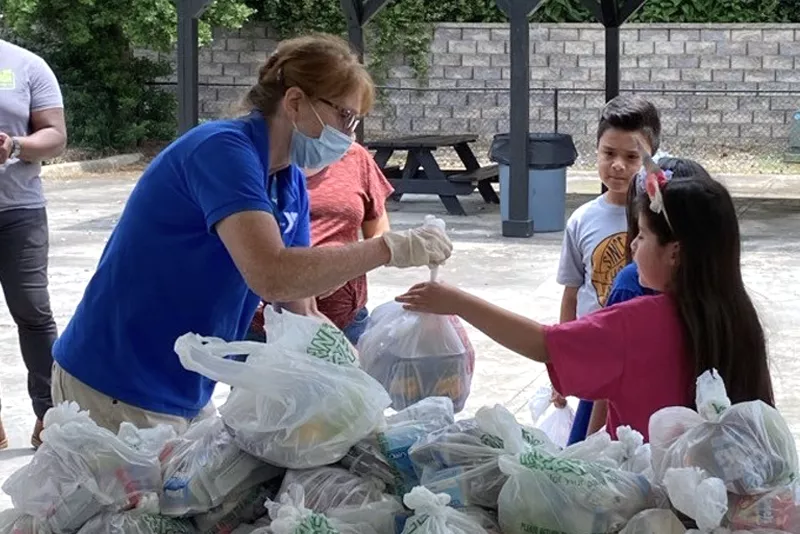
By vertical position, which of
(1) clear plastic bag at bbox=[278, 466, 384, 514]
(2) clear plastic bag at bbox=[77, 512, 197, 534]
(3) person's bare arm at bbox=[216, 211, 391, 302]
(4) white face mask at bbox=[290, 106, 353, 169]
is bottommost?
(2) clear plastic bag at bbox=[77, 512, 197, 534]

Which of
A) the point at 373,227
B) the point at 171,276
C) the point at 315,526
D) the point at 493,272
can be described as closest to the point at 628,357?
the point at 315,526

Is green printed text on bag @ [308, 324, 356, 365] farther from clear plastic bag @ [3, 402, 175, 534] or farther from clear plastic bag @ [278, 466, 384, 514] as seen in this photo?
clear plastic bag @ [3, 402, 175, 534]

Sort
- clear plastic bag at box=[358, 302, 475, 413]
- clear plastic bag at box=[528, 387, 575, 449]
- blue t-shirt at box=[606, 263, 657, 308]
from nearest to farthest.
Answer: blue t-shirt at box=[606, 263, 657, 308] → clear plastic bag at box=[358, 302, 475, 413] → clear plastic bag at box=[528, 387, 575, 449]

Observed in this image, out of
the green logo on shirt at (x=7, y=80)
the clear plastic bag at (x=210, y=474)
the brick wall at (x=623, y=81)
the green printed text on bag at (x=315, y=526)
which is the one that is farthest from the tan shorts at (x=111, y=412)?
the brick wall at (x=623, y=81)

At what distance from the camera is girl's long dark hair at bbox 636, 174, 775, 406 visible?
242 cm

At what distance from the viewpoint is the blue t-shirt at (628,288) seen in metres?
2.78

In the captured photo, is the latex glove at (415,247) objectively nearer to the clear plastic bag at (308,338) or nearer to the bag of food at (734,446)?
the clear plastic bag at (308,338)

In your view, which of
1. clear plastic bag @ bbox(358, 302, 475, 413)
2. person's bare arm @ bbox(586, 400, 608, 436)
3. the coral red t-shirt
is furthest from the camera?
the coral red t-shirt

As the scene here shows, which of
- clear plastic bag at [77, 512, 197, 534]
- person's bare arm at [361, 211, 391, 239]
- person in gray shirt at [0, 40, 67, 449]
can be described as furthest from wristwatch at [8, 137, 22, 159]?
clear plastic bag at [77, 512, 197, 534]

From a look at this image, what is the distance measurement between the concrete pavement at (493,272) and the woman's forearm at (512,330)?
597 mm

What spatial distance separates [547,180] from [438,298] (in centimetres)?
993

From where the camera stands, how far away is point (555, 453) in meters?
2.10

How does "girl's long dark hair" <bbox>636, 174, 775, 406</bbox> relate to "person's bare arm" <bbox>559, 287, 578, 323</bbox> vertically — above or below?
above

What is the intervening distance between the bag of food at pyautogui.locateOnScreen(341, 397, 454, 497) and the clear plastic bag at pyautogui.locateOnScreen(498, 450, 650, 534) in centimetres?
18
